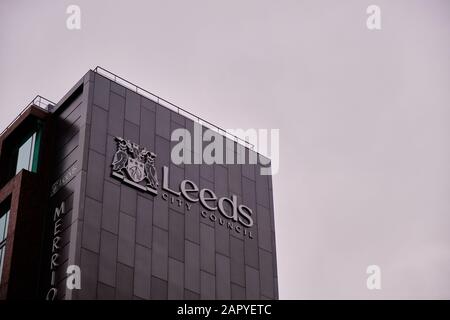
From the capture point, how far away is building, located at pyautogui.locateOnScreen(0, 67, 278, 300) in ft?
200

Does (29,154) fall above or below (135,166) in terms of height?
above

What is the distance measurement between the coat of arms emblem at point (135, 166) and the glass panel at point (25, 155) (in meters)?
7.17

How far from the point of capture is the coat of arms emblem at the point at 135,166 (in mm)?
65312

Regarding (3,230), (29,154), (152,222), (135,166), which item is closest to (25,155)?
(29,154)

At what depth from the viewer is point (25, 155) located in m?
69.9

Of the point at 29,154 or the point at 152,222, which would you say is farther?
the point at 29,154

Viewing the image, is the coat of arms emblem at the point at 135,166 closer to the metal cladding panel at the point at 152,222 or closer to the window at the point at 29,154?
the metal cladding panel at the point at 152,222

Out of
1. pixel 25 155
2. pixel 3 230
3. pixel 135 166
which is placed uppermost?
pixel 25 155

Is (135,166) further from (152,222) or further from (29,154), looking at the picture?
(29,154)

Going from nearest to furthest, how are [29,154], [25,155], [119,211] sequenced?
[119,211], [29,154], [25,155]

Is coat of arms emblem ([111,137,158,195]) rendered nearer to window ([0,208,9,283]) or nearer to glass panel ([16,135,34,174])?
glass panel ([16,135,34,174])

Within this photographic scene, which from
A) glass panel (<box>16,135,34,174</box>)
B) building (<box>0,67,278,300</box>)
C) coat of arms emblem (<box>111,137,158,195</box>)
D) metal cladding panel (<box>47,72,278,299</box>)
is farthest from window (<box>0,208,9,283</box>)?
coat of arms emblem (<box>111,137,158,195</box>)

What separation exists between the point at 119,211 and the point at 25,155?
10.7 m

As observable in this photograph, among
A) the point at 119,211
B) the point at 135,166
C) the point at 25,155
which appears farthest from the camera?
the point at 25,155
